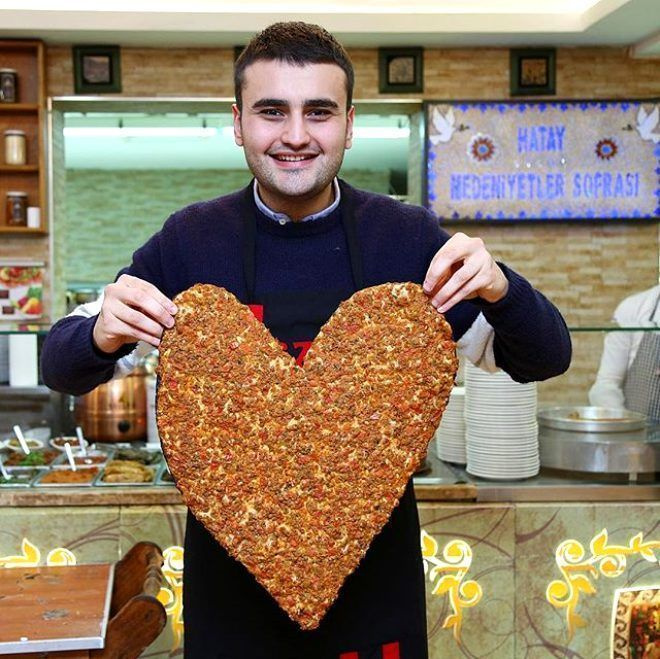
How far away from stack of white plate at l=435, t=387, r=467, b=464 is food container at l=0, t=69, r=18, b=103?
12.6 ft

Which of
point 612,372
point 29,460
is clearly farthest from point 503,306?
point 29,460

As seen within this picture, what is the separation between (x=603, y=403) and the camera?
262cm

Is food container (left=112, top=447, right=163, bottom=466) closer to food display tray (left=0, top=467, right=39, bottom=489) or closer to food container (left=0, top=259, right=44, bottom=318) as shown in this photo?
food display tray (left=0, top=467, right=39, bottom=489)

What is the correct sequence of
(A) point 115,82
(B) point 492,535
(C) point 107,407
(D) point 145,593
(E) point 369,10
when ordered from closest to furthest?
(D) point 145,593, (B) point 492,535, (C) point 107,407, (E) point 369,10, (A) point 115,82

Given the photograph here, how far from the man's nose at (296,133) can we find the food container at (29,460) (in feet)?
5.17

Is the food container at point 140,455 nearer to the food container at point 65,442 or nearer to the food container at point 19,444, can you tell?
the food container at point 65,442

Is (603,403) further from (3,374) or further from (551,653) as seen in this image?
(3,374)

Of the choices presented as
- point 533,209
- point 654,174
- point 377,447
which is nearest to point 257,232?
point 377,447

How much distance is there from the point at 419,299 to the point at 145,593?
3.60 ft

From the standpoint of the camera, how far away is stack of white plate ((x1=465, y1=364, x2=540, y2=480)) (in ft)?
7.65

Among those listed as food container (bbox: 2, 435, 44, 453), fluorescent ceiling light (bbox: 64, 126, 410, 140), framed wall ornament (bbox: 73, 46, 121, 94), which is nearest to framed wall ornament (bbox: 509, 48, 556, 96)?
fluorescent ceiling light (bbox: 64, 126, 410, 140)

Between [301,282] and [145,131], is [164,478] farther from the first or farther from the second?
[145,131]

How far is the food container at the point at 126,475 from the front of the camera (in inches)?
94.3

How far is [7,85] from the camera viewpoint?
5.07 m
